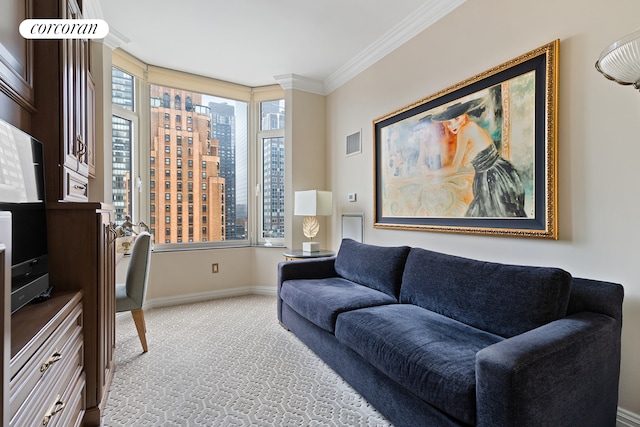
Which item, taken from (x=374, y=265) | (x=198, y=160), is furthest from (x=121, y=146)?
(x=374, y=265)

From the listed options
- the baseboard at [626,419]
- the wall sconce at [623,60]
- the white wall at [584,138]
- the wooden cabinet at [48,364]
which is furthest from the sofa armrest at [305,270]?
the wall sconce at [623,60]

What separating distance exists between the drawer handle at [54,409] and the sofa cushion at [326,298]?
53.1 inches

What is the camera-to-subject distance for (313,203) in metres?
3.34

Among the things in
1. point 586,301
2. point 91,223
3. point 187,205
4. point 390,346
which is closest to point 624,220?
point 586,301

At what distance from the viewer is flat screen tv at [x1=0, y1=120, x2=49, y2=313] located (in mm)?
1071

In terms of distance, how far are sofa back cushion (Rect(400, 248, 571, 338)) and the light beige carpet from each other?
29.0 inches

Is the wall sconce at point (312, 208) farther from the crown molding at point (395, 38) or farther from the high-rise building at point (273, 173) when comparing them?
the crown molding at point (395, 38)

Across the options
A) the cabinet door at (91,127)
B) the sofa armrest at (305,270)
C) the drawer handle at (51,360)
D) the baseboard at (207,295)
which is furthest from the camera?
the baseboard at (207,295)

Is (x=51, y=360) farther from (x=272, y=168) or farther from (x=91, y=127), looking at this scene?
(x=272, y=168)

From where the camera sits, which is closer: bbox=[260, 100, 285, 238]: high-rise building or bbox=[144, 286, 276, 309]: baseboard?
bbox=[144, 286, 276, 309]: baseboard

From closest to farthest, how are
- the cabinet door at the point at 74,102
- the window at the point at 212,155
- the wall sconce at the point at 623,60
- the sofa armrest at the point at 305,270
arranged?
the wall sconce at the point at 623,60 → the cabinet door at the point at 74,102 → the sofa armrest at the point at 305,270 → the window at the point at 212,155

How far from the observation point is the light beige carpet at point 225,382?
164 centimetres

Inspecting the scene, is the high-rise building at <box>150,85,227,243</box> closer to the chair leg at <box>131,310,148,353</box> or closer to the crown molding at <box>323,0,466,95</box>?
the chair leg at <box>131,310,148,353</box>

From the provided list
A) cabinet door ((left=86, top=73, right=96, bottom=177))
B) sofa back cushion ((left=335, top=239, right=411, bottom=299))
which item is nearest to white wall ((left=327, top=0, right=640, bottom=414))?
sofa back cushion ((left=335, top=239, right=411, bottom=299))
